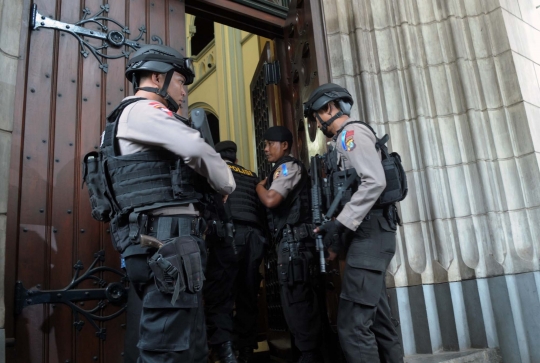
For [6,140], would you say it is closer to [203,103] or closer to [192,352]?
[192,352]

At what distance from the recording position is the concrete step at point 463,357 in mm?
2672

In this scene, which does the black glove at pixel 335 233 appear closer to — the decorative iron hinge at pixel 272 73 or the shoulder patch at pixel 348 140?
the shoulder patch at pixel 348 140

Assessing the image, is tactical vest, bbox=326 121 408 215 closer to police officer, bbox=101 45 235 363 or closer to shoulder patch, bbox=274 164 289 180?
shoulder patch, bbox=274 164 289 180

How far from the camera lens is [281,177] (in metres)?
3.13

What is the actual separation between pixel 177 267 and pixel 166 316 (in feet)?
0.62

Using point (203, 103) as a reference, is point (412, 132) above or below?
below

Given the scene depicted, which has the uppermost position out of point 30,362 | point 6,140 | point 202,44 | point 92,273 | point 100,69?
point 202,44

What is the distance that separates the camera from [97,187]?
2043 mm

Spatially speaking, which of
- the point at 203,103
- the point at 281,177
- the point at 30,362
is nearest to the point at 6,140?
the point at 30,362

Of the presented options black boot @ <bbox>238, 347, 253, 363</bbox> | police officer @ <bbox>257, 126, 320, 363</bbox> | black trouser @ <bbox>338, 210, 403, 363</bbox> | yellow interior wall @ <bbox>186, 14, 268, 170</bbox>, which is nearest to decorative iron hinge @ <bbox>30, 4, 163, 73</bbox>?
police officer @ <bbox>257, 126, 320, 363</bbox>

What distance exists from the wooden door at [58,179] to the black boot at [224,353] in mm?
614

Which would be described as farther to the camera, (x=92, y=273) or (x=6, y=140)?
(x=92, y=273)

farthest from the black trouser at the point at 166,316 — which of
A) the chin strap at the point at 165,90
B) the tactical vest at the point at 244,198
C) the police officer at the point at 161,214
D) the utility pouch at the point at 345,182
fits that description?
the tactical vest at the point at 244,198

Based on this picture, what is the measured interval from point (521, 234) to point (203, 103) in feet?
19.8
